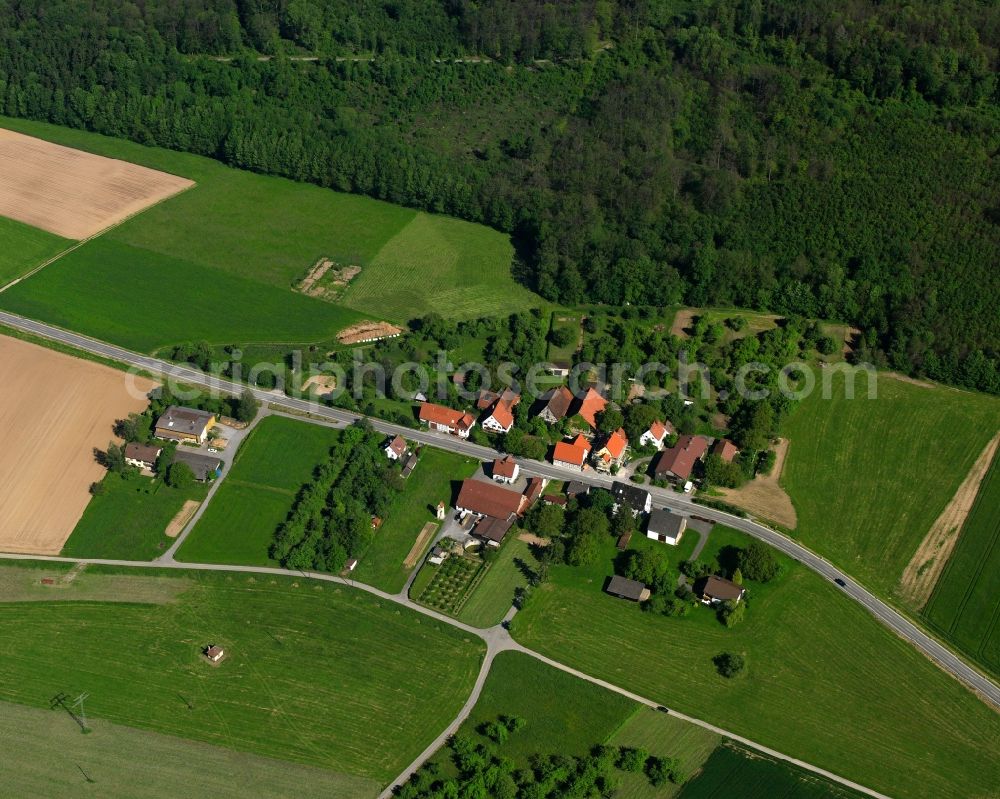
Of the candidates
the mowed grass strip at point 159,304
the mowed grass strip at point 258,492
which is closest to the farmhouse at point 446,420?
the mowed grass strip at point 258,492

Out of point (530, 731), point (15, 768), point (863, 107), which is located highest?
point (863, 107)

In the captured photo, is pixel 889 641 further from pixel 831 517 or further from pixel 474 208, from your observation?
pixel 474 208

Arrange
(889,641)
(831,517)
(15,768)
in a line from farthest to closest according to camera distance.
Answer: (831,517)
(889,641)
(15,768)

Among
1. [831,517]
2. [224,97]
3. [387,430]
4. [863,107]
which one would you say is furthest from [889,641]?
[224,97]

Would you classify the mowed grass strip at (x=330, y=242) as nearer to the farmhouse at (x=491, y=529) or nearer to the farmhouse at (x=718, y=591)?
the farmhouse at (x=491, y=529)

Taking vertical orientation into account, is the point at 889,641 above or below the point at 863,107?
below

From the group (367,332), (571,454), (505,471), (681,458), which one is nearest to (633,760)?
(505,471)
